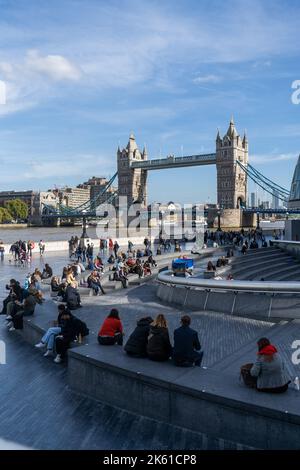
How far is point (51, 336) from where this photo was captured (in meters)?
6.73

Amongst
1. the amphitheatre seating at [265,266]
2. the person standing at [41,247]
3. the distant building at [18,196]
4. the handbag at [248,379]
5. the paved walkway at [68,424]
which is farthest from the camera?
the distant building at [18,196]

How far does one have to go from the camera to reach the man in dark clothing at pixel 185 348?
484 centimetres

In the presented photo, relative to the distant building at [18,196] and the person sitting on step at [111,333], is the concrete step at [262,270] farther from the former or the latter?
the distant building at [18,196]

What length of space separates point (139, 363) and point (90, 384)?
2.26 ft

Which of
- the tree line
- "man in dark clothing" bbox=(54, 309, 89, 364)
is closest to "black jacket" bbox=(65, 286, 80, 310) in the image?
"man in dark clothing" bbox=(54, 309, 89, 364)

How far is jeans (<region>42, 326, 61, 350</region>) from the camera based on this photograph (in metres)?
6.66

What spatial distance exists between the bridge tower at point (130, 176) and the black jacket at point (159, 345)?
10655cm

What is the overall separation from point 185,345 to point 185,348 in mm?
31

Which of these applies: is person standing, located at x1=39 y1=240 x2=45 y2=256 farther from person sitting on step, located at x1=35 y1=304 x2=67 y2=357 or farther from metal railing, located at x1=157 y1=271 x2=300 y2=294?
person sitting on step, located at x1=35 y1=304 x2=67 y2=357

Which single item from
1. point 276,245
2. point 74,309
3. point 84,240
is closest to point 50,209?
point 84,240

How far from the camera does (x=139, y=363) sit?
4969 mm

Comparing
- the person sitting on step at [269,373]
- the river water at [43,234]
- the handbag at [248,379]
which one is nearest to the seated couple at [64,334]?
the handbag at [248,379]

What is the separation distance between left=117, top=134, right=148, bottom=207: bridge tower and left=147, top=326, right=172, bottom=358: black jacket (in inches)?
4195
